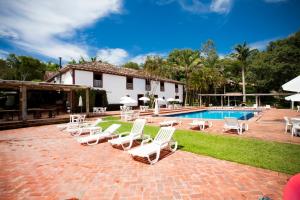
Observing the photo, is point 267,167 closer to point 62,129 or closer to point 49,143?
point 49,143

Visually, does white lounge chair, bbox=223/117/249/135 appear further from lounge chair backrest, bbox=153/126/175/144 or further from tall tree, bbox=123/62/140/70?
tall tree, bbox=123/62/140/70

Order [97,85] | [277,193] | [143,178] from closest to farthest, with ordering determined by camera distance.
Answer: [277,193], [143,178], [97,85]

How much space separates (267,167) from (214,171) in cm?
150

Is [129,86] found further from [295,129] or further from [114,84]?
[295,129]

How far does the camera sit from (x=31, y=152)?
21.3ft

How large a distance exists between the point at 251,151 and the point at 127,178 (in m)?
4.57

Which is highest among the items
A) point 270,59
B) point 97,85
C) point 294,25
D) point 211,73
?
point 294,25

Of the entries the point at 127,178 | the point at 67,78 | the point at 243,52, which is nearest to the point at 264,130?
the point at 127,178

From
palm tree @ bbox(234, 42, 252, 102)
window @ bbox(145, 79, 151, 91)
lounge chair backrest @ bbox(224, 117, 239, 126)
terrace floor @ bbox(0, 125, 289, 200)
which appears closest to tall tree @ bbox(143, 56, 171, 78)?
window @ bbox(145, 79, 151, 91)

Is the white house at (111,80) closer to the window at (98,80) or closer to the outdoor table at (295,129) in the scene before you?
the window at (98,80)

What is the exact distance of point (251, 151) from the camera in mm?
6168

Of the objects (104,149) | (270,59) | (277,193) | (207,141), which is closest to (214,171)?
(277,193)

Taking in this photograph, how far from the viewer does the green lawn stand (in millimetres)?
4941

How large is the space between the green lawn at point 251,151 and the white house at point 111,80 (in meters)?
16.9
